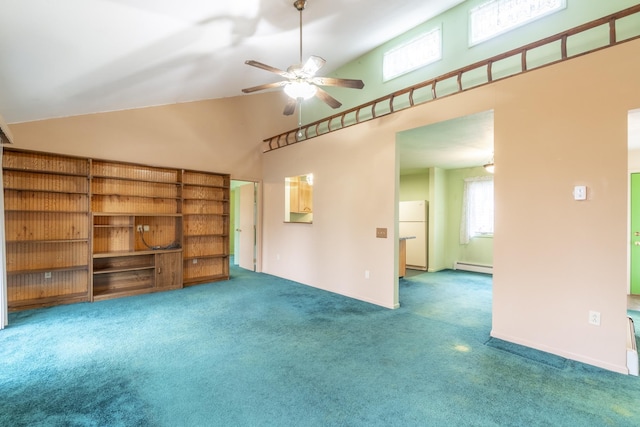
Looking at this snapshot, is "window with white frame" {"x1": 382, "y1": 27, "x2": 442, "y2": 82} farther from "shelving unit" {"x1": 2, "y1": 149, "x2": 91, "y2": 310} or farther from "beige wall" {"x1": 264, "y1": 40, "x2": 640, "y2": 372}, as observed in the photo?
"shelving unit" {"x1": 2, "y1": 149, "x2": 91, "y2": 310}

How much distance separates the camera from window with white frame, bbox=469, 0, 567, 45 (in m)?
3.75

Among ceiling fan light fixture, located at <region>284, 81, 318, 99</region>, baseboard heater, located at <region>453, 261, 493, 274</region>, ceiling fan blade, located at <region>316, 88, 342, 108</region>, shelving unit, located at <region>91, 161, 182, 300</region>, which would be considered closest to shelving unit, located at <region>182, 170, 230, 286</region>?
shelving unit, located at <region>91, 161, 182, 300</region>

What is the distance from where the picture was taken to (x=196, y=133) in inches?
232

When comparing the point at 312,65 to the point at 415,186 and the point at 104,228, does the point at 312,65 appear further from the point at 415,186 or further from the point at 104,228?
the point at 415,186

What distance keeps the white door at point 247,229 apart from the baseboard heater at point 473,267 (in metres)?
5.06

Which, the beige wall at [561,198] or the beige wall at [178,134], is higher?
the beige wall at [178,134]

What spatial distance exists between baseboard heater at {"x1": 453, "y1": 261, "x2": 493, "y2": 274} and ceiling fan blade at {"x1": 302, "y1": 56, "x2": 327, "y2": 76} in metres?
6.17

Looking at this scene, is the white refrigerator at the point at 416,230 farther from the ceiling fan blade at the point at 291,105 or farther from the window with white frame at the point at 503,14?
the ceiling fan blade at the point at 291,105

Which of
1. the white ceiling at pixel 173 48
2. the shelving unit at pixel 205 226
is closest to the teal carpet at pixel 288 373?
the shelving unit at pixel 205 226

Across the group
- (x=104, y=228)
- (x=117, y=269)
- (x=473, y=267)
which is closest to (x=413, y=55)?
(x=473, y=267)

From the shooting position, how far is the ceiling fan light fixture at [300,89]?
3223mm

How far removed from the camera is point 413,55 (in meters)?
5.05

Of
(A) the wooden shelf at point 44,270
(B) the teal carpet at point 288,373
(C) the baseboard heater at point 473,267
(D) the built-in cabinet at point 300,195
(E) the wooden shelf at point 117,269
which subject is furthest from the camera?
(C) the baseboard heater at point 473,267

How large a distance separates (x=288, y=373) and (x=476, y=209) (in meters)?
6.36
